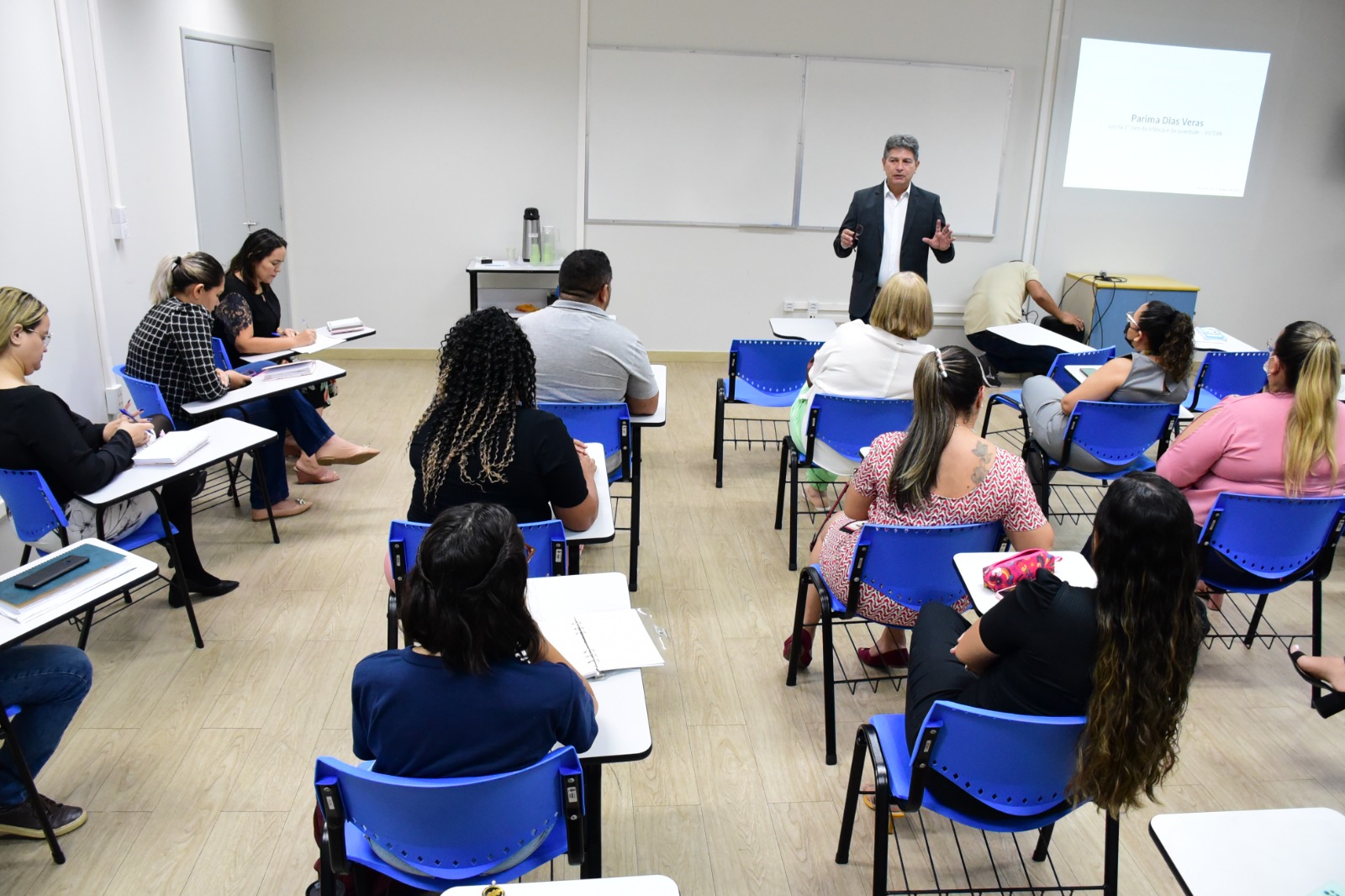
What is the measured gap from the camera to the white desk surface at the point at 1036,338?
16.0 feet

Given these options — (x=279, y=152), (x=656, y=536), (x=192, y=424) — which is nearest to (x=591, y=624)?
(x=656, y=536)

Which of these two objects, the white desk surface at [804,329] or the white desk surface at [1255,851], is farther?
the white desk surface at [804,329]

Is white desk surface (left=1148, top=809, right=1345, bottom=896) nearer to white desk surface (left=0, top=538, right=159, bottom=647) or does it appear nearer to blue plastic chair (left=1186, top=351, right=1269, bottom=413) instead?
white desk surface (left=0, top=538, right=159, bottom=647)

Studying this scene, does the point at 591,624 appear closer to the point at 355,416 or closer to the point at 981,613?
the point at 981,613

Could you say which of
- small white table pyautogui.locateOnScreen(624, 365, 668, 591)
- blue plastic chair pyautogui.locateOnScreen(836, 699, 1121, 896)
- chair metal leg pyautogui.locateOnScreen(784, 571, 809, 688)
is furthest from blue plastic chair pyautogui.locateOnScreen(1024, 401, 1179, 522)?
blue plastic chair pyautogui.locateOnScreen(836, 699, 1121, 896)

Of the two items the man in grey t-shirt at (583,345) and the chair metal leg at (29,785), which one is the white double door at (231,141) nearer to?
the man in grey t-shirt at (583,345)

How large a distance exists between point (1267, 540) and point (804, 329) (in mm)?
2460

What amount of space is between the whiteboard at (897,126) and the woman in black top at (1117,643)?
580 cm

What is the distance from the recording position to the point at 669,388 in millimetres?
6781

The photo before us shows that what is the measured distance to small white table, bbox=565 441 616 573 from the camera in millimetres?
2687

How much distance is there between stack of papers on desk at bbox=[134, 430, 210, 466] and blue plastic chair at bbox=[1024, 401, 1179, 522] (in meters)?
3.04

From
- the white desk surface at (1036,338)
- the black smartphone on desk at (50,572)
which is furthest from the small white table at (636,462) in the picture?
the white desk surface at (1036,338)

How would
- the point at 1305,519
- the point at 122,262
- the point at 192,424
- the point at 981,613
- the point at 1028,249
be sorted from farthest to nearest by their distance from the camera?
the point at 1028,249 → the point at 122,262 → the point at 192,424 → the point at 1305,519 → the point at 981,613

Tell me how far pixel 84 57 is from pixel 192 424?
5.68ft
